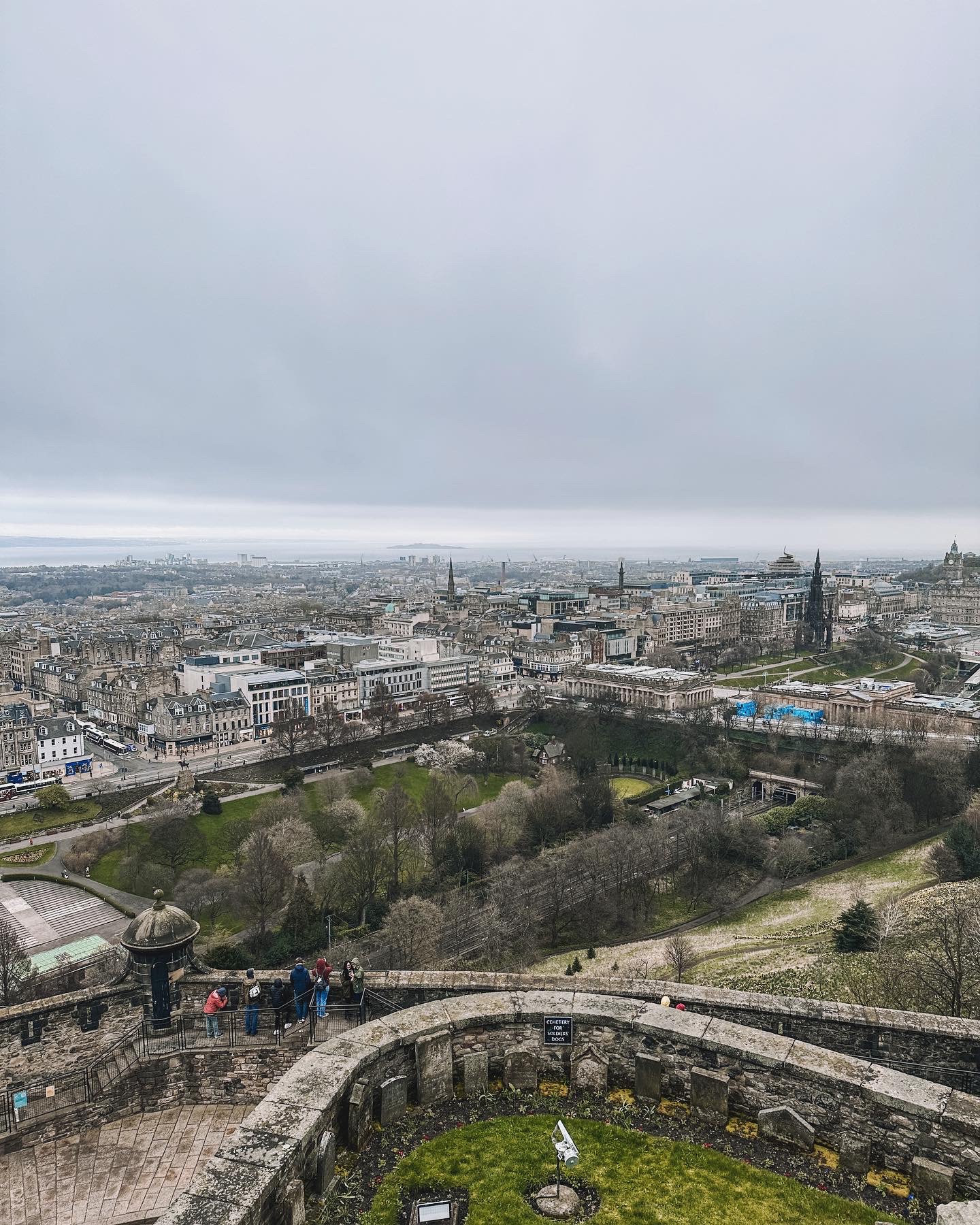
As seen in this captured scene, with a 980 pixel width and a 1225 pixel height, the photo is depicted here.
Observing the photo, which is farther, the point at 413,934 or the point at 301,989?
the point at 413,934

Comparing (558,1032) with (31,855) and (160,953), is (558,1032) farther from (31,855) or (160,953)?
(31,855)

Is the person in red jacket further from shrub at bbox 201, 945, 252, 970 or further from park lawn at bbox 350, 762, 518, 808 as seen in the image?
park lawn at bbox 350, 762, 518, 808

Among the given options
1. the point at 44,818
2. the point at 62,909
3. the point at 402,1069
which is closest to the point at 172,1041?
the point at 402,1069

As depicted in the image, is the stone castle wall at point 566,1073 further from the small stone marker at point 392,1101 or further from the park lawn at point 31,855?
the park lawn at point 31,855

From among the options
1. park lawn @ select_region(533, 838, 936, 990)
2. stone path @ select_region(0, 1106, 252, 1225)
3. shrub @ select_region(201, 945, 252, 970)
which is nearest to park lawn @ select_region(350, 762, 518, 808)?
park lawn @ select_region(533, 838, 936, 990)

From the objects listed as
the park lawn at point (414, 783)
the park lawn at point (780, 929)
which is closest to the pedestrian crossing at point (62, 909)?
the park lawn at point (414, 783)

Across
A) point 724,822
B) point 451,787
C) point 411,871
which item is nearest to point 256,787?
point 451,787

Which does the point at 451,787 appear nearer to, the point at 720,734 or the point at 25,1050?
the point at 720,734
